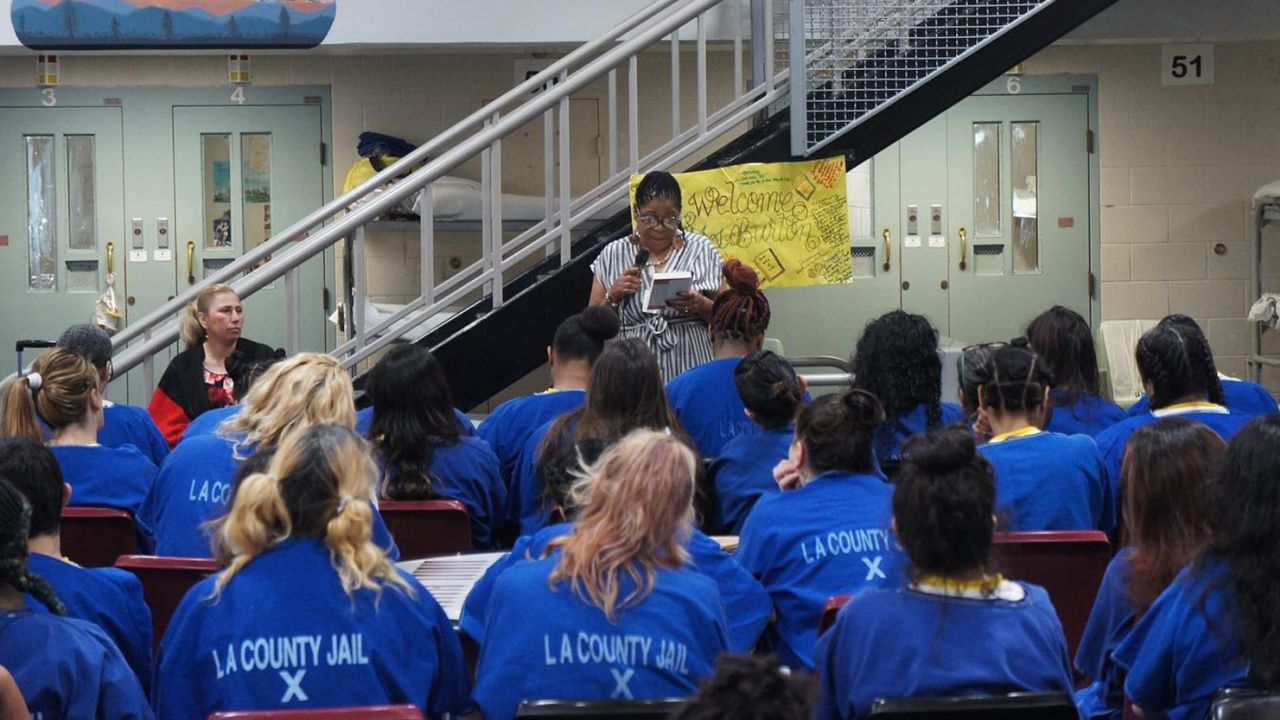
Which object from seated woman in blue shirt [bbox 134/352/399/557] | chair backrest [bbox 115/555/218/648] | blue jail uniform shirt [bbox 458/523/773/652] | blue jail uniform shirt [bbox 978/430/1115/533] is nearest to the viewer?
blue jail uniform shirt [bbox 458/523/773/652]

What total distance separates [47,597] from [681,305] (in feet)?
10.3

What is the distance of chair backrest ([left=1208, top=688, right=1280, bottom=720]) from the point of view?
7.39 ft

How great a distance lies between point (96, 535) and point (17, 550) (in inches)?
51.8

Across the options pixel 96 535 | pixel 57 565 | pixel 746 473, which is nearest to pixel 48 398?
pixel 96 535

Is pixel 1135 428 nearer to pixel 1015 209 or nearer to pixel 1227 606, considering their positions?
pixel 1227 606

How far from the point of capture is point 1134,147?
27.9ft

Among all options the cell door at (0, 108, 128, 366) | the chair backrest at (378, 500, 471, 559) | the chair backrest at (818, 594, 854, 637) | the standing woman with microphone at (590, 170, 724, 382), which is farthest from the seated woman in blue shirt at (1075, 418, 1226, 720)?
the cell door at (0, 108, 128, 366)

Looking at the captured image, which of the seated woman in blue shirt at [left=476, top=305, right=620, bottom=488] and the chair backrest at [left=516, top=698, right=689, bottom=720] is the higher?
the seated woman in blue shirt at [left=476, top=305, right=620, bottom=488]

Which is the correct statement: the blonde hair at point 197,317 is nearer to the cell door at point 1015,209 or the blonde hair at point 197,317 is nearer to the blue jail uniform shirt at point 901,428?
the blue jail uniform shirt at point 901,428

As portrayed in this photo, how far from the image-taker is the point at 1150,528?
9.33ft

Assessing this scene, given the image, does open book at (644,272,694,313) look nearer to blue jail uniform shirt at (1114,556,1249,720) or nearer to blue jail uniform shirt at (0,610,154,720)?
blue jail uniform shirt at (1114,556,1249,720)

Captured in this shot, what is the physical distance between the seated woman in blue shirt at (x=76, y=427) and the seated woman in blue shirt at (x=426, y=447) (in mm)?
654

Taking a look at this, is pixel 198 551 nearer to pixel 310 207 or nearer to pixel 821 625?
pixel 821 625

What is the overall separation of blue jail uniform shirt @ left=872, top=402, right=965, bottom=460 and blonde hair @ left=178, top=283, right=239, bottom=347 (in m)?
2.58
